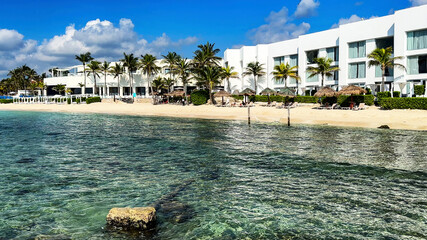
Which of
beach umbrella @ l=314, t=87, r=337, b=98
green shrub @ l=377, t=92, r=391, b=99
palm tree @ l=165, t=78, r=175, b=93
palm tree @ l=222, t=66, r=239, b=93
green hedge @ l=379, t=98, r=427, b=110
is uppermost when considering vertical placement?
palm tree @ l=222, t=66, r=239, b=93

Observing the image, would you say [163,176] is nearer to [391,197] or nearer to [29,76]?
[391,197]

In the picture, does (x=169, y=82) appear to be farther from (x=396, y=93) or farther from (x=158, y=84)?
(x=396, y=93)

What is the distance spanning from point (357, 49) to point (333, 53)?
4.78 metres

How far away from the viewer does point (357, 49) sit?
46.8 meters

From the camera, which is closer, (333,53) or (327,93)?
(327,93)

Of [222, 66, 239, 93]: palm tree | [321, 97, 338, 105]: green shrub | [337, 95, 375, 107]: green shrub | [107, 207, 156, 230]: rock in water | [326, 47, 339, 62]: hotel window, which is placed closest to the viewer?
[107, 207, 156, 230]: rock in water

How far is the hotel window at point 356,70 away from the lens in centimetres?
4622

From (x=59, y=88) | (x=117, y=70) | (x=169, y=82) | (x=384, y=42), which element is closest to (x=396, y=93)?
Result: (x=384, y=42)

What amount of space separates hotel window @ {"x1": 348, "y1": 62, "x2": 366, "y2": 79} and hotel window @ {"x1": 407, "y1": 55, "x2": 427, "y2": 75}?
265 inches

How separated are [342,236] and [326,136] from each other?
52.6ft

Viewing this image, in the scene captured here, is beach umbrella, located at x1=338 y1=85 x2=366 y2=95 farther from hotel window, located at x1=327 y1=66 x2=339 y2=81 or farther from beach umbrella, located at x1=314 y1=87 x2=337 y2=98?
hotel window, located at x1=327 y1=66 x2=339 y2=81

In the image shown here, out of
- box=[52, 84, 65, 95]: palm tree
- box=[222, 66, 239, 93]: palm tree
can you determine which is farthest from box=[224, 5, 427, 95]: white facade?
box=[52, 84, 65, 95]: palm tree

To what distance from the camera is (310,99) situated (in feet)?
152

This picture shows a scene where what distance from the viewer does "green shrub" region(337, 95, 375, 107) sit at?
38.2 metres
